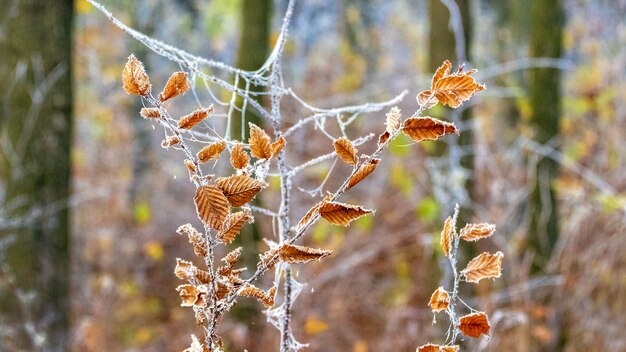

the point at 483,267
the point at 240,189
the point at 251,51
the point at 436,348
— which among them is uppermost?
the point at 251,51

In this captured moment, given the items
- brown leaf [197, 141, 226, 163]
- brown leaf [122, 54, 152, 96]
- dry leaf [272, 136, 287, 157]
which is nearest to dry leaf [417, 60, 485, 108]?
dry leaf [272, 136, 287, 157]

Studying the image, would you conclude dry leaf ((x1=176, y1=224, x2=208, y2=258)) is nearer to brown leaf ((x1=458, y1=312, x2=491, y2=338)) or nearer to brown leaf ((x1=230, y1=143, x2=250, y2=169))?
brown leaf ((x1=230, y1=143, x2=250, y2=169))

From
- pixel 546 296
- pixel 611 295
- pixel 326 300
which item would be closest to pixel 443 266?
pixel 546 296

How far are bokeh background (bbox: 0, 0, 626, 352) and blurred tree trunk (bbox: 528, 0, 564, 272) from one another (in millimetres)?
13

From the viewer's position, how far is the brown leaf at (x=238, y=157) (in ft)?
3.61

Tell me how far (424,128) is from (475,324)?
364 mm

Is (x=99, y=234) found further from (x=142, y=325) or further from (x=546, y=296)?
(x=546, y=296)

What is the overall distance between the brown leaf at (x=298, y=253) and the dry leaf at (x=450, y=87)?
32 cm

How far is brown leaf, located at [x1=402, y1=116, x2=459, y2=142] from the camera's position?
1108mm

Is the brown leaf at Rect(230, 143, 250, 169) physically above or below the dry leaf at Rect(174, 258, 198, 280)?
above

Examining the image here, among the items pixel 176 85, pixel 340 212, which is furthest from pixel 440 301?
pixel 176 85

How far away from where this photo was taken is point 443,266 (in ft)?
14.0

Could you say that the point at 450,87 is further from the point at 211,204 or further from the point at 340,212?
the point at 211,204

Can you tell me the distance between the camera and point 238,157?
1.11 metres
